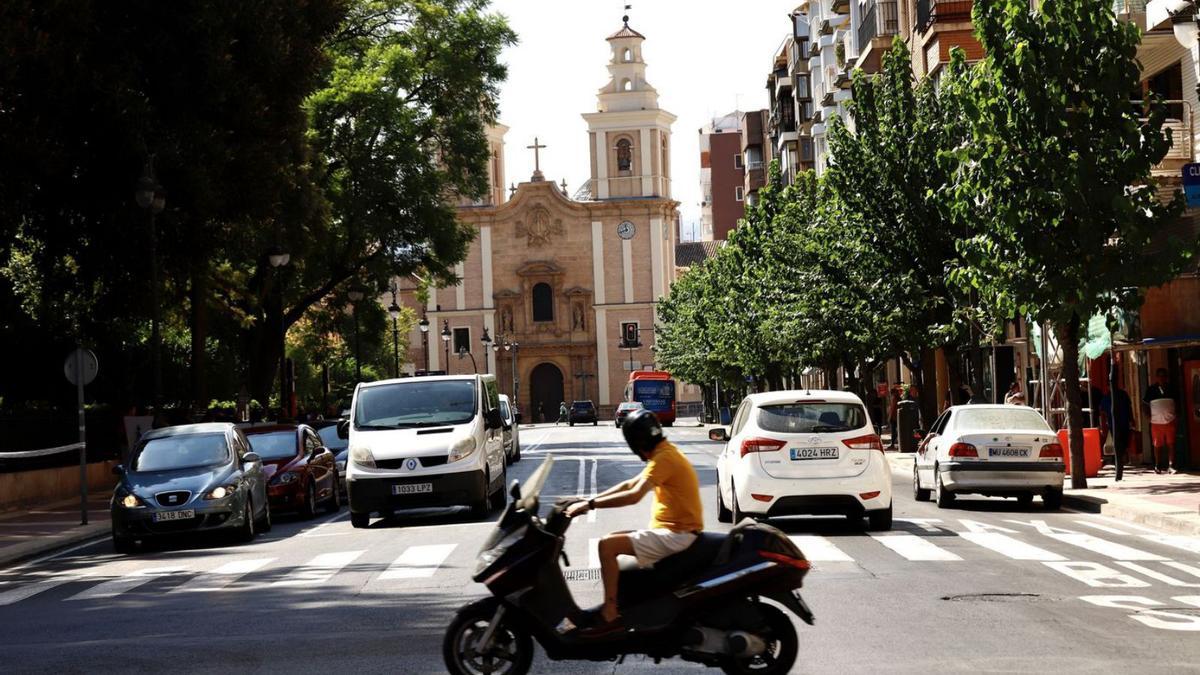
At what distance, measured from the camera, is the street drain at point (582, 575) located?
48.5ft

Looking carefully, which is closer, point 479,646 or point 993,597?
point 479,646

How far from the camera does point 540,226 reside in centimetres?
13025

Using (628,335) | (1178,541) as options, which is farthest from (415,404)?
(628,335)

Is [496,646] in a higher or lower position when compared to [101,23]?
lower

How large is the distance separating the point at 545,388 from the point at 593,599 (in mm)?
118040

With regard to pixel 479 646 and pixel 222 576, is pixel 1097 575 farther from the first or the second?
pixel 222 576

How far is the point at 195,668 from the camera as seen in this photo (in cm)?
1057

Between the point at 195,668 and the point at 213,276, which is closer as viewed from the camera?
the point at 195,668

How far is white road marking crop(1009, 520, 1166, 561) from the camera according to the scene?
16766mm

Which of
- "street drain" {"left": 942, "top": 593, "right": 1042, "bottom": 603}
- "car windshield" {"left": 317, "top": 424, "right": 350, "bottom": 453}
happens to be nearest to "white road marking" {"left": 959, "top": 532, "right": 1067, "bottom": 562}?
"street drain" {"left": 942, "top": 593, "right": 1042, "bottom": 603}

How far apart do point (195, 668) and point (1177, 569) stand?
28.8 feet

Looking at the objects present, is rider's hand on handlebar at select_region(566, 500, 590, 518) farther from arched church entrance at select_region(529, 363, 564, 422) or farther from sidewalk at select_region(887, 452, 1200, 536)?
arched church entrance at select_region(529, 363, 564, 422)

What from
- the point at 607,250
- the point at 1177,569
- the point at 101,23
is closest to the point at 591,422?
the point at 607,250

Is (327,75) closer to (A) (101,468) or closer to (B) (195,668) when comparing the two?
(A) (101,468)
